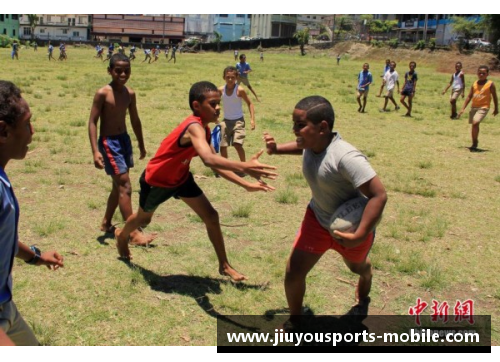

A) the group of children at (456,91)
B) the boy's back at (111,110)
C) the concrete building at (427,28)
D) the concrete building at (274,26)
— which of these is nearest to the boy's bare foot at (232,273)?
the boy's back at (111,110)

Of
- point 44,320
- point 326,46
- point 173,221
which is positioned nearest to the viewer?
point 44,320

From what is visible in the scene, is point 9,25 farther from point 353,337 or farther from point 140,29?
point 353,337

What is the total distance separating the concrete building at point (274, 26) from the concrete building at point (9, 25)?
4811 centimetres

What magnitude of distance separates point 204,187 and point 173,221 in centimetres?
157

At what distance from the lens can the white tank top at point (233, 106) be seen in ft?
28.9

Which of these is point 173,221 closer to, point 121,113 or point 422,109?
point 121,113

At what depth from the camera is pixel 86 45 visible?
286 ft

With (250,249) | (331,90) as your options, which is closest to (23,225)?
(250,249)

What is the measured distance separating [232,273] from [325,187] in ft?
5.42

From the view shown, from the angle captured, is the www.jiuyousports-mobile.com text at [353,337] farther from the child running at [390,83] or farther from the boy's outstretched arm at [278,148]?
the child running at [390,83]

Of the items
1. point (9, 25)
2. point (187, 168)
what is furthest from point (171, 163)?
point (9, 25)

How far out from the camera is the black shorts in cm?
459

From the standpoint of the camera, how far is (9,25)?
9619cm

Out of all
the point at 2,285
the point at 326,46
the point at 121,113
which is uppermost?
the point at 326,46
